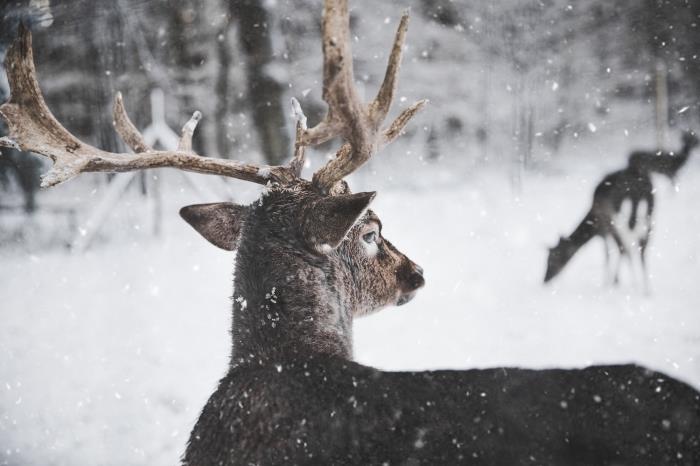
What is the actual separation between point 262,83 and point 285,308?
98.0 inches

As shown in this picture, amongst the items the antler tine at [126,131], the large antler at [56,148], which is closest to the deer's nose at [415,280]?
the large antler at [56,148]

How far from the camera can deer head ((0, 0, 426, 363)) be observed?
123 centimetres

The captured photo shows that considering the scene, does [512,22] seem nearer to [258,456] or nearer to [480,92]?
[480,92]

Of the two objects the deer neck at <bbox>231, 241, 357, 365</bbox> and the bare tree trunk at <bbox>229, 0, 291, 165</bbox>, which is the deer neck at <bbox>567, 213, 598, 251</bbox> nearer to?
the bare tree trunk at <bbox>229, 0, 291, 165</bbox>

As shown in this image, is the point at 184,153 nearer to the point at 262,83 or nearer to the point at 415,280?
the point at 415,280

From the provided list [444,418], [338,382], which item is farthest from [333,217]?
[444,418]

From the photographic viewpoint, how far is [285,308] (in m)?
1.30

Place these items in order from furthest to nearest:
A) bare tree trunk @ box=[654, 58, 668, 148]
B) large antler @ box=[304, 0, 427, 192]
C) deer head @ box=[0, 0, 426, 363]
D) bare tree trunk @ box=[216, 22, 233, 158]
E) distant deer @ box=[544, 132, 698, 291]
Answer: bare tree trunk @ box=[216, 22, 233, 158], distant deer @ box=[544, 132, 698, 291], bare tree trunk @ box=[654, 58, 668, 148], deer head @ box=[0, 0, 426, 363], large antler @ box=[304, 0, 427, 192]

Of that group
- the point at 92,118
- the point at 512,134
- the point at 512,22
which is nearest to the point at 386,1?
the point at 512,22

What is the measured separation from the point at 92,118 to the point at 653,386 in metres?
3.67

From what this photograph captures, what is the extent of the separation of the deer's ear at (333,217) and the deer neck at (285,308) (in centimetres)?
8

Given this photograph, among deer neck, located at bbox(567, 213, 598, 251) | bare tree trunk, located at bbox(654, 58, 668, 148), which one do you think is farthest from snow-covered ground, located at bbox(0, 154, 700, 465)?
bare tree trunk, located at bbox(654, 58, 668, 148)

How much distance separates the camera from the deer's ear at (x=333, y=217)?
115 centimetres

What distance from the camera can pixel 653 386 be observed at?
1231 mm
